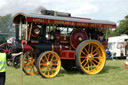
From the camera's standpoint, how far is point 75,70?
9.06m

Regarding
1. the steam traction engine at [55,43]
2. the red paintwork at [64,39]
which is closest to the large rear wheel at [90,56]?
the steam traction engine at [55,43]

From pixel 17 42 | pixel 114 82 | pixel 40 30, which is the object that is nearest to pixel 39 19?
pixel 40 30

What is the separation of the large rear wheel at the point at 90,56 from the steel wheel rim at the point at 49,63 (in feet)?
2.60

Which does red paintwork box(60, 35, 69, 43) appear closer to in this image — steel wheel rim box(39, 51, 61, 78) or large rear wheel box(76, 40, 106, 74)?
large rear wheel box(76, 40, 106, 74)

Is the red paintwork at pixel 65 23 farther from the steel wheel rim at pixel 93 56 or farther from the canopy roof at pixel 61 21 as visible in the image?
the steel wheel rim at pixel 93 56

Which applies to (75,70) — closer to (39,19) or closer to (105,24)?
(105,24)

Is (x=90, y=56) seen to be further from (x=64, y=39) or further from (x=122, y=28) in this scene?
(x=122, y=28)

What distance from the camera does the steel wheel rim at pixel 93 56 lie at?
801cm

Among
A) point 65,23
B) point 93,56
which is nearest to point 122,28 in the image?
point 93,56

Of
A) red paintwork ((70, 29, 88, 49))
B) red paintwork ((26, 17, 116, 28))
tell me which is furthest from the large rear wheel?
red paintwork ((26, 17, 116, 28))

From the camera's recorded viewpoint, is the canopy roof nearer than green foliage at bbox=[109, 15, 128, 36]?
Yes

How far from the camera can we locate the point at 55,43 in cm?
784

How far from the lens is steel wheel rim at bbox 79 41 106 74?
8008 millimetres

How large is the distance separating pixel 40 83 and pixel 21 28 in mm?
2476
